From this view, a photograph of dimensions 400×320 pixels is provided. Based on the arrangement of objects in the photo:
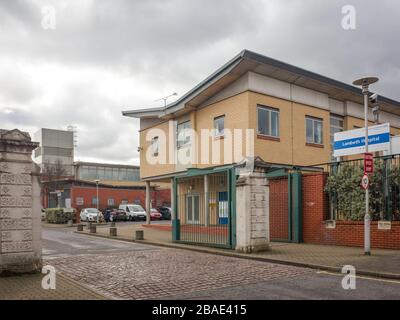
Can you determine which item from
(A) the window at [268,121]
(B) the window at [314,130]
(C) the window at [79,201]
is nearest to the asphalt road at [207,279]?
(A) the window at [268,121]

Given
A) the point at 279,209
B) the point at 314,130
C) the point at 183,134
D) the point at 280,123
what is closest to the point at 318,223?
the point at 279,209

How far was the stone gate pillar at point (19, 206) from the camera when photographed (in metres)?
9.82

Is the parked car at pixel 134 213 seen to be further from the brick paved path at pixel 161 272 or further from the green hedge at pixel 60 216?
the brick paved path at pixel 161 272

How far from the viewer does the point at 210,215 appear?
16.4m

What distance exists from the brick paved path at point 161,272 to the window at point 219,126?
34.0 ft

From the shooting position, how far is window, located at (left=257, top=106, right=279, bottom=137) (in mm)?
22266

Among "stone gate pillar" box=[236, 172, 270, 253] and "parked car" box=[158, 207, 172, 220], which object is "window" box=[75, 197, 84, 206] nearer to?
"parked car" box=[158, 207, 172, 220]

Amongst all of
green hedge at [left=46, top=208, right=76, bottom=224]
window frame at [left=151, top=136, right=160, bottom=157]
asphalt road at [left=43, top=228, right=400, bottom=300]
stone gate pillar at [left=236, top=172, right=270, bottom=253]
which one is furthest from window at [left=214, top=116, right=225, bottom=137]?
green hedge at [left=46, top=208, right=76, bottom=224]

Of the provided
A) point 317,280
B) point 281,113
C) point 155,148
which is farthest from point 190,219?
point 155,148

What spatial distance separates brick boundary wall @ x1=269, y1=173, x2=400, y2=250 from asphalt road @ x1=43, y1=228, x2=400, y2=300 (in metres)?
4.94

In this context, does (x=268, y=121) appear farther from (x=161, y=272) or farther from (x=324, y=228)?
(x=161, y=272)

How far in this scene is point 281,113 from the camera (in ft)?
76.2

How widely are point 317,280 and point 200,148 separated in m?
16.6

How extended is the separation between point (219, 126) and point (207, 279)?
15.3 m
